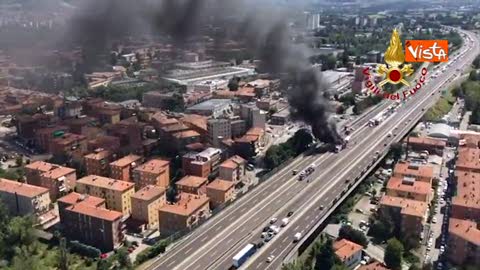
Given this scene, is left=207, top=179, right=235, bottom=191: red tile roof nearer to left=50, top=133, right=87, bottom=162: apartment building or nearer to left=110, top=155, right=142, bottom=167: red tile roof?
left=110, top=155, right=142, bottom=167: red tile roof

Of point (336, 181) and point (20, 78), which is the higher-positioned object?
point (20, 78)

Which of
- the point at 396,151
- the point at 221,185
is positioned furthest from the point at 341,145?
the point at 221,185

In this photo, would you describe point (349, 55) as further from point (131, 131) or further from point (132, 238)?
point (132, 238)

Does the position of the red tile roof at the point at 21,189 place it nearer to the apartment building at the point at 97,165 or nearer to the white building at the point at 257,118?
the apartment building at the point at 97,165

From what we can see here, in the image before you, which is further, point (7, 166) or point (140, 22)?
point (140, 22)

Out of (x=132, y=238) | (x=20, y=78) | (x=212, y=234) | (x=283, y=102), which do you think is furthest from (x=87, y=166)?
(x=283, y=102)
